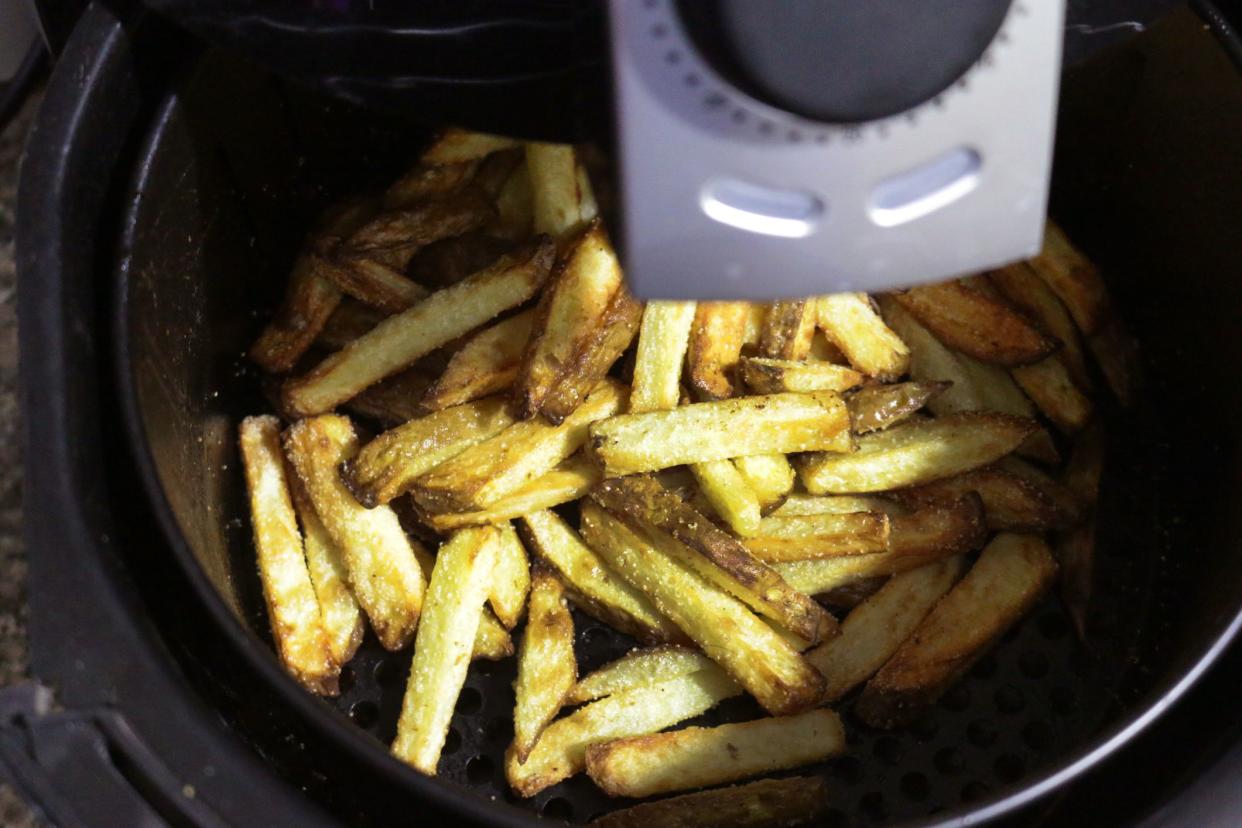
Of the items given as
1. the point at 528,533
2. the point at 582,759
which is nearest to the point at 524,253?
the point at 528,533

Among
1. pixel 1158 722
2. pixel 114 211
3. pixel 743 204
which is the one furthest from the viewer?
pixel 114 211

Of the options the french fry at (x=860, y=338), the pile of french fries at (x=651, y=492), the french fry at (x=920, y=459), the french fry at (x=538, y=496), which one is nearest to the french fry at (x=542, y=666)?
the pile of french fries at (x=651, y=492)

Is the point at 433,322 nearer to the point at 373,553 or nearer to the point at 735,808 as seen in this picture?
the point at 373,553

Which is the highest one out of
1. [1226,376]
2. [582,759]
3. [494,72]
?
[494,72]

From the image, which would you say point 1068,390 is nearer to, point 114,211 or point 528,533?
point 528,533

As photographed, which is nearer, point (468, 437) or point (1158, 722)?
point (1158, 722)

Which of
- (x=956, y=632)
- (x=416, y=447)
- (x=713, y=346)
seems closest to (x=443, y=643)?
(x=416, y=447)

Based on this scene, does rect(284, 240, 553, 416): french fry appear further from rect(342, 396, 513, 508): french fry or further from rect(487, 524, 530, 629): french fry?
rect(487, 524, 530, 629): french fry
